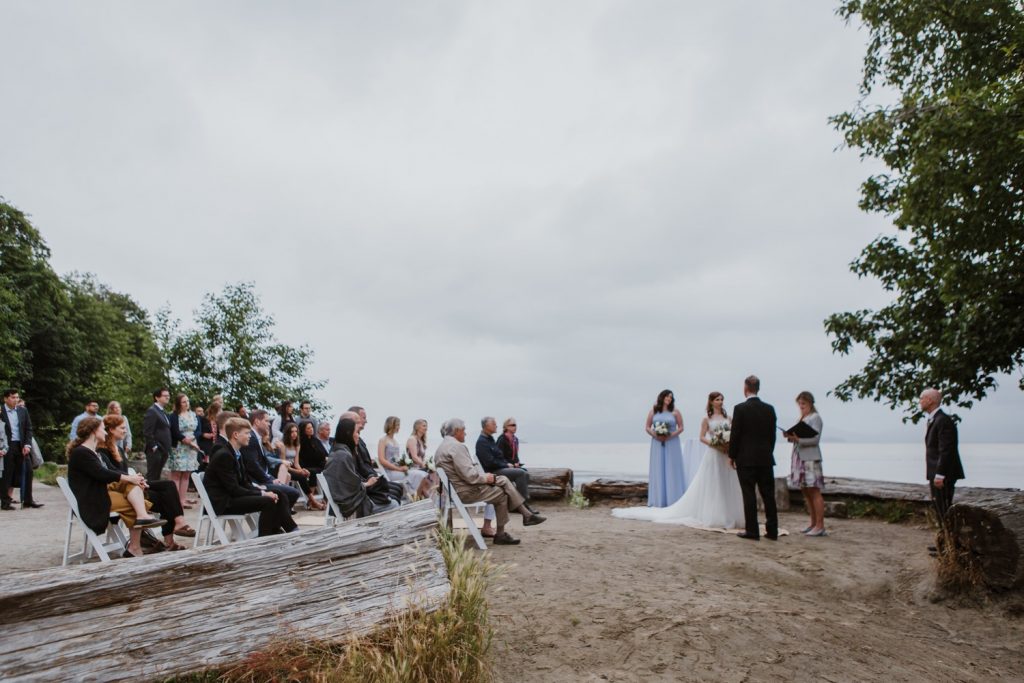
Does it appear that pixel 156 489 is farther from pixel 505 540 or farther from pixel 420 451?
pixel 420 451

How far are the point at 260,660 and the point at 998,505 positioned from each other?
694 centimetres

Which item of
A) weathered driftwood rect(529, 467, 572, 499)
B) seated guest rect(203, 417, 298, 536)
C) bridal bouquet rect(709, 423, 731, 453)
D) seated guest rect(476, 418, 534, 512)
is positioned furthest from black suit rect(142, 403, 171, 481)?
bridal bouquet rect(709, 423, 731, 453)

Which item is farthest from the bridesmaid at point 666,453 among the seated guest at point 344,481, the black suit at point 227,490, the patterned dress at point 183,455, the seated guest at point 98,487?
the seated guest at point 98,487

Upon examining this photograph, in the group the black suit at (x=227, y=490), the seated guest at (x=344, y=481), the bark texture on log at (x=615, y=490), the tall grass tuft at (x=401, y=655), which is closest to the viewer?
the tall grass tuft at (x=401, y=655)

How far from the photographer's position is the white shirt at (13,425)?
35.4 ft

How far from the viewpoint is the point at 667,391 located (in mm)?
11422

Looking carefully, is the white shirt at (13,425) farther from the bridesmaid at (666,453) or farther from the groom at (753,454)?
the groom at (753,454)

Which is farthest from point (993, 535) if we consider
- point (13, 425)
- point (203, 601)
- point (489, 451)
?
point (13, 425)

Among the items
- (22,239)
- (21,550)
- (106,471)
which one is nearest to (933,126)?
(106,471)

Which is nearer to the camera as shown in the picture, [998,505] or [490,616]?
[490,616]

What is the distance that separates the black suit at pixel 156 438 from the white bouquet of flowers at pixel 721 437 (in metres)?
7.67

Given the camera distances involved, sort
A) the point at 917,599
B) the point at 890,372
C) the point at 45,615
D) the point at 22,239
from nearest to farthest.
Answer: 1. the point at 45,615
2. the point at 917,599
3. the point at 890,372
4. the point at 22,239

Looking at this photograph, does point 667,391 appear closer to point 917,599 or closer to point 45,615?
point 917,599

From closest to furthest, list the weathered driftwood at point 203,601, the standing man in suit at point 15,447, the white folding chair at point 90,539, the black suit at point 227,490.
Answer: the weathered driftwood at point 203,601 → the white folding chair at point 90,539 → the black suit at point 227,490 → the standing man in suit at point 15,447
